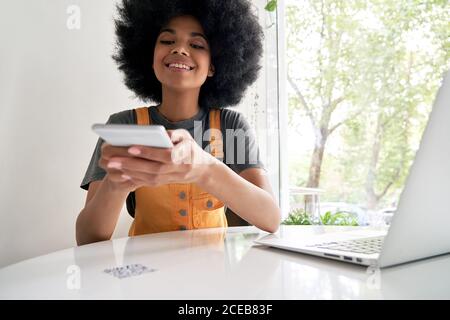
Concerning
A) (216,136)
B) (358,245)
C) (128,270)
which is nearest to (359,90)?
(216,136)

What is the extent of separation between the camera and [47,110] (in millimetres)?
1360

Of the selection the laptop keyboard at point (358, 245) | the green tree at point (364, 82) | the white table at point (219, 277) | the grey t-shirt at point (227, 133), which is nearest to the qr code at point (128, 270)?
the white table at point (219, 277)

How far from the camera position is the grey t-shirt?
1.20m

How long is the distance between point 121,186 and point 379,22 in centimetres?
285

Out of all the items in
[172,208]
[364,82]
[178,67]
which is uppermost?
[364,82]

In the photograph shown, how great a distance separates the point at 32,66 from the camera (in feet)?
4.29

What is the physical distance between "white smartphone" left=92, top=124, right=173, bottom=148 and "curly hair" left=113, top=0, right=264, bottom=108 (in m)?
0.72

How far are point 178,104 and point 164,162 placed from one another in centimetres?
55

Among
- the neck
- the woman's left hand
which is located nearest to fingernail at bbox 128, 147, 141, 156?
the woman's left hand

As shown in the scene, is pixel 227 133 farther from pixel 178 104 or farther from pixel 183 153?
pixel 183 153

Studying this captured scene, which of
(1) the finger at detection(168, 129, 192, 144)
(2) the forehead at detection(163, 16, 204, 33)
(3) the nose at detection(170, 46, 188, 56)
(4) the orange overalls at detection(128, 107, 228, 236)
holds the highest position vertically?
(2) the forehead at detection(163, 16, 204, 33)

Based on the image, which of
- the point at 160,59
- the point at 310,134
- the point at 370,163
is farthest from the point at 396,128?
the point at 160,59

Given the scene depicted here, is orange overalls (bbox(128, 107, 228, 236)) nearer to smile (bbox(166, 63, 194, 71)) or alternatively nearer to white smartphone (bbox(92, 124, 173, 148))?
smile (bbox(166, 63, 194, 71))
